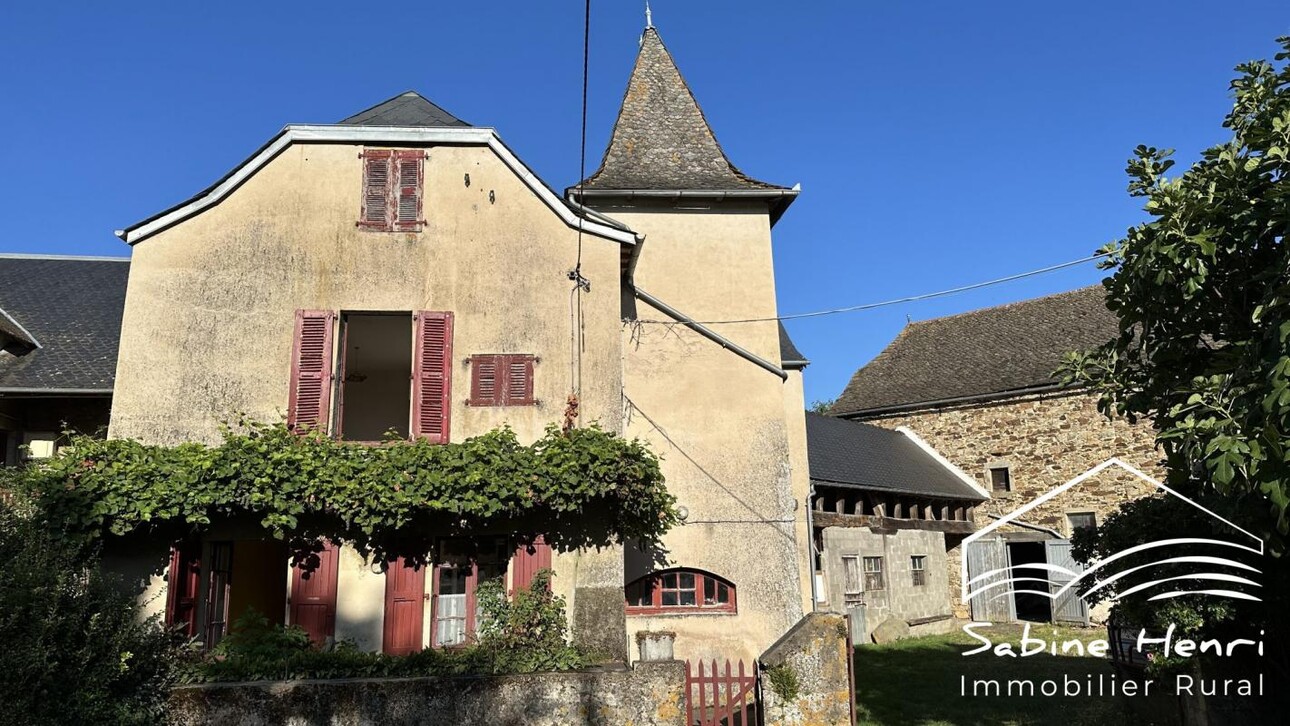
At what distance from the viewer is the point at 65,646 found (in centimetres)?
676

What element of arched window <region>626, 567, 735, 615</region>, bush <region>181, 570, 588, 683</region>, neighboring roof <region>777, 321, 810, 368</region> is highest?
neighboring roof <region>777, 321, 810, 368</region>

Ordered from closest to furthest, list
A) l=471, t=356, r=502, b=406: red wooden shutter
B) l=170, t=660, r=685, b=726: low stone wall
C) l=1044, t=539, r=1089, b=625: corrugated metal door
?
l=170, t=660, r=685, b=726: low stone wall → l=471, t=356, r=502, b=406: red wooden shutter → l=1044, t=539, r=1089, b=625: corrugated metal door

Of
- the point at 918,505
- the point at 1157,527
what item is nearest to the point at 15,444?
the point at 1157,527

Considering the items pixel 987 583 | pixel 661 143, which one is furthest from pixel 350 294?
pixel 987 583

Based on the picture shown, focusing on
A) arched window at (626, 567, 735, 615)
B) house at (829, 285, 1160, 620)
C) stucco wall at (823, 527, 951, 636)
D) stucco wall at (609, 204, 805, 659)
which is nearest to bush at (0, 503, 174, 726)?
arched window at (626, 567, 735, 615)

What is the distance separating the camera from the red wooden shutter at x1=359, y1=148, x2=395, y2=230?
32.8ft

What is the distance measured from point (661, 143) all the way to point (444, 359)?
6.75m

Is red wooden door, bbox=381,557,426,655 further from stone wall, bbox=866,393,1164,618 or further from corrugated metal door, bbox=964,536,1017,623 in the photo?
stone wall, bbox=866,393,1164,618

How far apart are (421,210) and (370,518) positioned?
12.2 ft

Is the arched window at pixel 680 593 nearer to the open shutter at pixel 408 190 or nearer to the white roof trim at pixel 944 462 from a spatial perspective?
the open shutter at pixel 408 190

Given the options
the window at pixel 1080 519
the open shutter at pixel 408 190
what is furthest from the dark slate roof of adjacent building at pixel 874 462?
the open shutter at pixel 408 190

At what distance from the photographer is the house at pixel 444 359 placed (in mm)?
9109

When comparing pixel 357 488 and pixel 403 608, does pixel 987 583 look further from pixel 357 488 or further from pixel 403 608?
pixel 357 488

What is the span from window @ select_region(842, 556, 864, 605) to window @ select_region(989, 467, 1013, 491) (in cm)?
711
